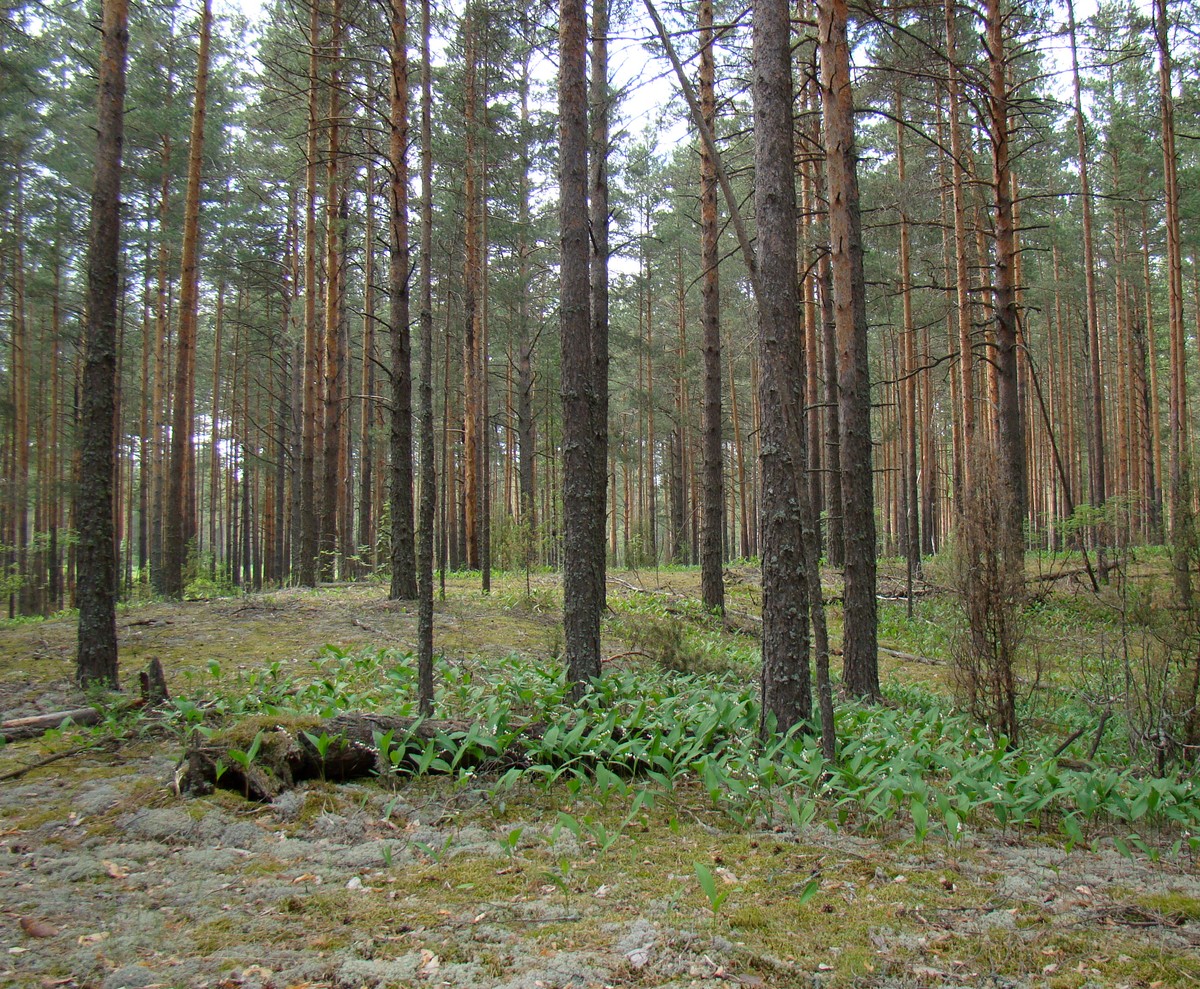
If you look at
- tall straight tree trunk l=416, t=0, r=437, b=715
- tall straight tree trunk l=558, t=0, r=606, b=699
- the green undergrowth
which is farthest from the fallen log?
tall straight tree trunk l=558, t=0, r=606, b=699

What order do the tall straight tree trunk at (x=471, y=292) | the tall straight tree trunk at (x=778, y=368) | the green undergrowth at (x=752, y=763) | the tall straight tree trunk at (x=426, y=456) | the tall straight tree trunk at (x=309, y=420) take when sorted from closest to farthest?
the green undergrowth at (x=752, y=763) < the tall straight tree trunk at (x=778, y=368) < the tall straight tree trunk at (x=426, y=456) < the tall straight tree trunk at (x=309, y=420) < the tall straight tree trunk at (x=471, y=292)

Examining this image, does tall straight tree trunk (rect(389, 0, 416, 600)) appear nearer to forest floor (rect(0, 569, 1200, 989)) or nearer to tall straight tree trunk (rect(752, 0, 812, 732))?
tall straight tree trunk (rect(752, 0, 812, 732))

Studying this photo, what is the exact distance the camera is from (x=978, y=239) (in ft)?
60.3

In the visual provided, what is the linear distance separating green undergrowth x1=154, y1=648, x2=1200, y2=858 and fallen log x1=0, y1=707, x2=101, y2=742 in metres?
0.54

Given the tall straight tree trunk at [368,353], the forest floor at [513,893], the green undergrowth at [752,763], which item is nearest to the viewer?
the forest floor at [513,893]

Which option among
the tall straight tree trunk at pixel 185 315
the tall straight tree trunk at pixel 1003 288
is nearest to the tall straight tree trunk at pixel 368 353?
the tall straight tree trunk at pixel 185 315

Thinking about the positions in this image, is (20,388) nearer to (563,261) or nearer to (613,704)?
(563,261)

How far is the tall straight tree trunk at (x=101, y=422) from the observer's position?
5.25m

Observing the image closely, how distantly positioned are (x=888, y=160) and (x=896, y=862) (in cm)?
2068

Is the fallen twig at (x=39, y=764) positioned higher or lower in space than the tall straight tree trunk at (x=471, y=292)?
lower

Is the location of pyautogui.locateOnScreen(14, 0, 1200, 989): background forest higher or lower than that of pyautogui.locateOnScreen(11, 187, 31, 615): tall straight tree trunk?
lower

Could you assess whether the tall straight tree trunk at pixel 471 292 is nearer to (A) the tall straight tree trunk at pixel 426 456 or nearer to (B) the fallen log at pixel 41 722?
(A) the tall straight tree trunk at pixel 426 456

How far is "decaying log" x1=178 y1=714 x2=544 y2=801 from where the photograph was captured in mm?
3713

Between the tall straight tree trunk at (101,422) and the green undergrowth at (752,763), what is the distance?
2.91 feet
